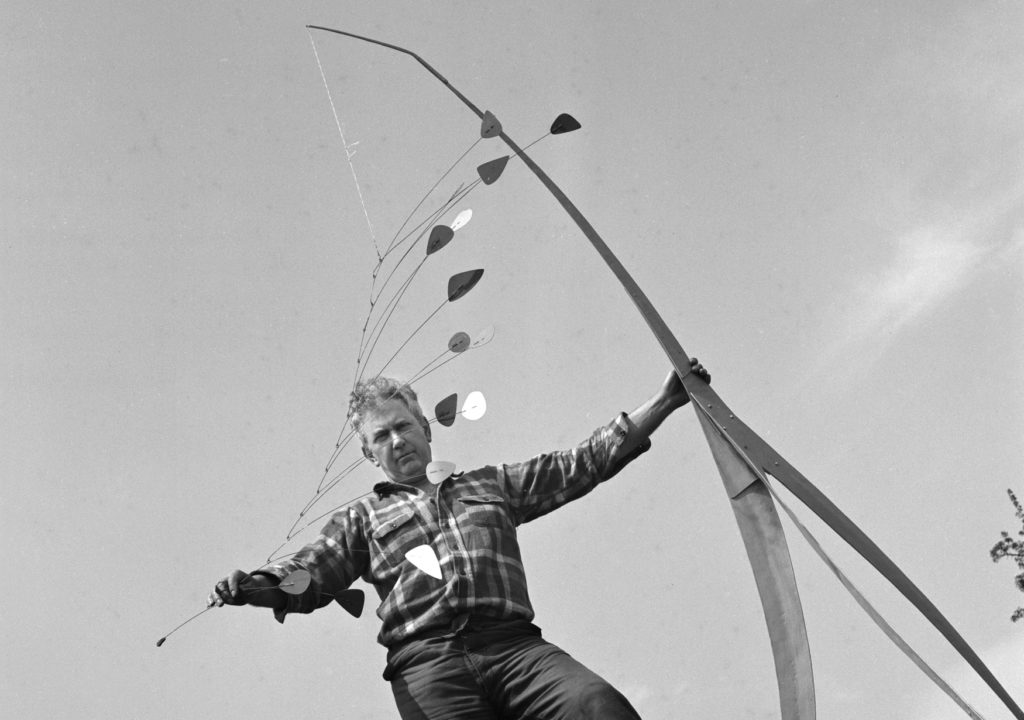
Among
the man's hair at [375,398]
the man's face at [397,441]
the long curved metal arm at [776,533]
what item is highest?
the man's hair at [375,398]

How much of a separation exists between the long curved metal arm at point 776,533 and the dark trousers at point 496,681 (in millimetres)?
434

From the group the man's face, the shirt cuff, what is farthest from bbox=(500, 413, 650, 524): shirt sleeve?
the man's face

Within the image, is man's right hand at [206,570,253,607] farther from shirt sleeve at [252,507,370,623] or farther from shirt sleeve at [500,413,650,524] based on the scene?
shirt sleeve at [500,413,650,524]

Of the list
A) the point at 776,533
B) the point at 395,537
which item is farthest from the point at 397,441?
the point at 776,533

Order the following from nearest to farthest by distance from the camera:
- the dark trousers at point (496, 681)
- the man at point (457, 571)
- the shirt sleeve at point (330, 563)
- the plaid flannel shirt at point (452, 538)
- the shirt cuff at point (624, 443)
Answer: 1. the dark trousers at point (496, 681)
2. the man at point (457, 571)
3. the plaid flannel shirt at point (452, 538)
4. the shirt sleeve at point (330, 563)
5. the shirt cuff at point (624, 443)

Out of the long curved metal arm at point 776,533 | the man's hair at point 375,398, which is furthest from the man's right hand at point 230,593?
the long curved metal arm at point 776,533

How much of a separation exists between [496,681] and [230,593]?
733mm

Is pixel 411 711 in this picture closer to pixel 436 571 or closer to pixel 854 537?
pixel 436 571

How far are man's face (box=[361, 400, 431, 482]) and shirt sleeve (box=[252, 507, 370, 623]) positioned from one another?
0.21 metres

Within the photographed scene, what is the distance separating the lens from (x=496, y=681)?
2961 mm

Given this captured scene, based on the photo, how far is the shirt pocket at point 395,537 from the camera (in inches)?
130

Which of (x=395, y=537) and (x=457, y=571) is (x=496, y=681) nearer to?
(x=457, y=571)

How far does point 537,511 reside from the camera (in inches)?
137

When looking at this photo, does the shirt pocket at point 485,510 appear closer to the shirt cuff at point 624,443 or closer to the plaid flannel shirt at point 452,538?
the plaid flannel shirt at point 452,538
